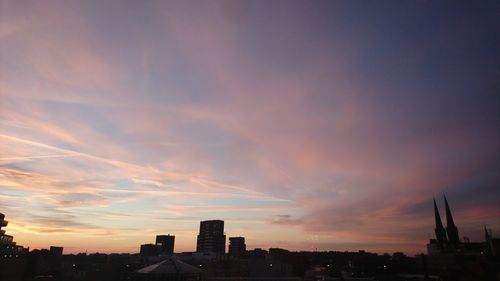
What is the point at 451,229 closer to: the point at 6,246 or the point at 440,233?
the point at 440,233

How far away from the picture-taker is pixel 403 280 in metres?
100

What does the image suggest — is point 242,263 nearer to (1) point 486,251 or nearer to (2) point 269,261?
(2) point 269,261

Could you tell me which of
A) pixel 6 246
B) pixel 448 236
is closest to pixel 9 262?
pixel 6 246

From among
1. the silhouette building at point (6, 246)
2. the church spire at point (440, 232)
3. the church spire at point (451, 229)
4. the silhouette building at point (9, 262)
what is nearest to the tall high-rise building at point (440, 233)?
the church spire at point (440, 232)

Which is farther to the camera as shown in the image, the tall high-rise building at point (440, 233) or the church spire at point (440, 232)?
the church spire at point (440, 232)

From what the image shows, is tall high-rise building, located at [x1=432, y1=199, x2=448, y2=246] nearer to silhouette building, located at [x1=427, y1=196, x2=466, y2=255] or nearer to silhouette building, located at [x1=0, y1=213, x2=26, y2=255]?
silhouette building, located at [x1=427, y1=196, x2=466, y2=255]

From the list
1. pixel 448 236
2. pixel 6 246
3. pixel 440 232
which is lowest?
pixel 6 246

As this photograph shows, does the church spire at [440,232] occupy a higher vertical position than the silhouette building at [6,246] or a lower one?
higher

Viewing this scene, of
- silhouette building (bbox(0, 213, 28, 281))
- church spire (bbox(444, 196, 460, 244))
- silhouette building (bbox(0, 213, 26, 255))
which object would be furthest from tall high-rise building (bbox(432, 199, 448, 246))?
silhouette building (bbox(0, 213, 26, 255))

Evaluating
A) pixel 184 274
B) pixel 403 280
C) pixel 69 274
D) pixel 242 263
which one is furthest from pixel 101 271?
pixel 403 280

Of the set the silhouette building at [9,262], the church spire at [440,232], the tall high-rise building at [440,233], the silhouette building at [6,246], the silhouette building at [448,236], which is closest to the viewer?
the silhouette building at [9,262]

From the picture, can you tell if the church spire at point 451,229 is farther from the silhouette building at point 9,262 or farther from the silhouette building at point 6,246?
the silhouette building at point 6,246

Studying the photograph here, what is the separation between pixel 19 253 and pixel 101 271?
29989 millimetres

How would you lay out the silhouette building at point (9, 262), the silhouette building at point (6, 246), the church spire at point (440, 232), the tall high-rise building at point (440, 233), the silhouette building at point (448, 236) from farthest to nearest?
the church spire at point (440, 232) < the tall high-rise building at point (440, 233) < the silhouette building at point (448, 236) < the silhouette building at point (6, 246) < the silhouette building at point (9, 262)
